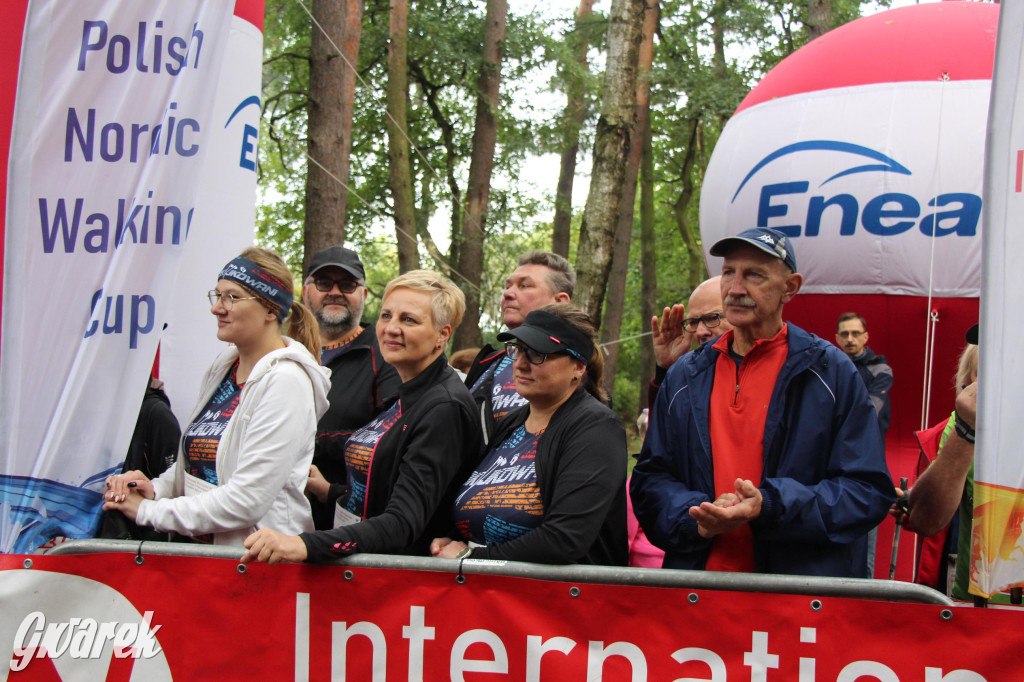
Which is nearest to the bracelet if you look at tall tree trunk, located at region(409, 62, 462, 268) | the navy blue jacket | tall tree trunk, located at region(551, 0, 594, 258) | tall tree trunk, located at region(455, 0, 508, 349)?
the navy blue jacket

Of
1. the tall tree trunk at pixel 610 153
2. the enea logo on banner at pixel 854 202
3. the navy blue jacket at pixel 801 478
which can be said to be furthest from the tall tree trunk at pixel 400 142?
the navy blue jacket at pixel 801 478

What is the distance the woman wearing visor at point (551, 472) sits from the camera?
9.34ft

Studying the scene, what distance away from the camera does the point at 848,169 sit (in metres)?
6.33

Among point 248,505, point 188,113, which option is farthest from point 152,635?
point 188,113

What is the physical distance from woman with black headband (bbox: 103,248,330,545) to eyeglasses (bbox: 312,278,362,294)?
120cm

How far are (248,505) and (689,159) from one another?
17.7 m

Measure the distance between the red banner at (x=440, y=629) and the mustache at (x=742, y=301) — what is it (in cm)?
105

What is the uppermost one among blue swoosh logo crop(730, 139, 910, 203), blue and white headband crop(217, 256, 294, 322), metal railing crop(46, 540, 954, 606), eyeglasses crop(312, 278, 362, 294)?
blue swoosh logo crop(730, 139, 910, 203)

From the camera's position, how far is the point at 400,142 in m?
15.4

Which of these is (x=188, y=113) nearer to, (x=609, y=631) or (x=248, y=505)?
(x=248, y=505)

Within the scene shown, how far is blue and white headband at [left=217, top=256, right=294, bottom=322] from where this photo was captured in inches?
133

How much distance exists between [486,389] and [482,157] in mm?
13615

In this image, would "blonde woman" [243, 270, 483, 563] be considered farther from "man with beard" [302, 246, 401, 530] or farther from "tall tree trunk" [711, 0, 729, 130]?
"tall tree trunk" [711, 0, 729, 130]

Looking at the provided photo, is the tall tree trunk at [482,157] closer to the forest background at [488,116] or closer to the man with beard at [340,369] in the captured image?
the forest background at [488,116]
